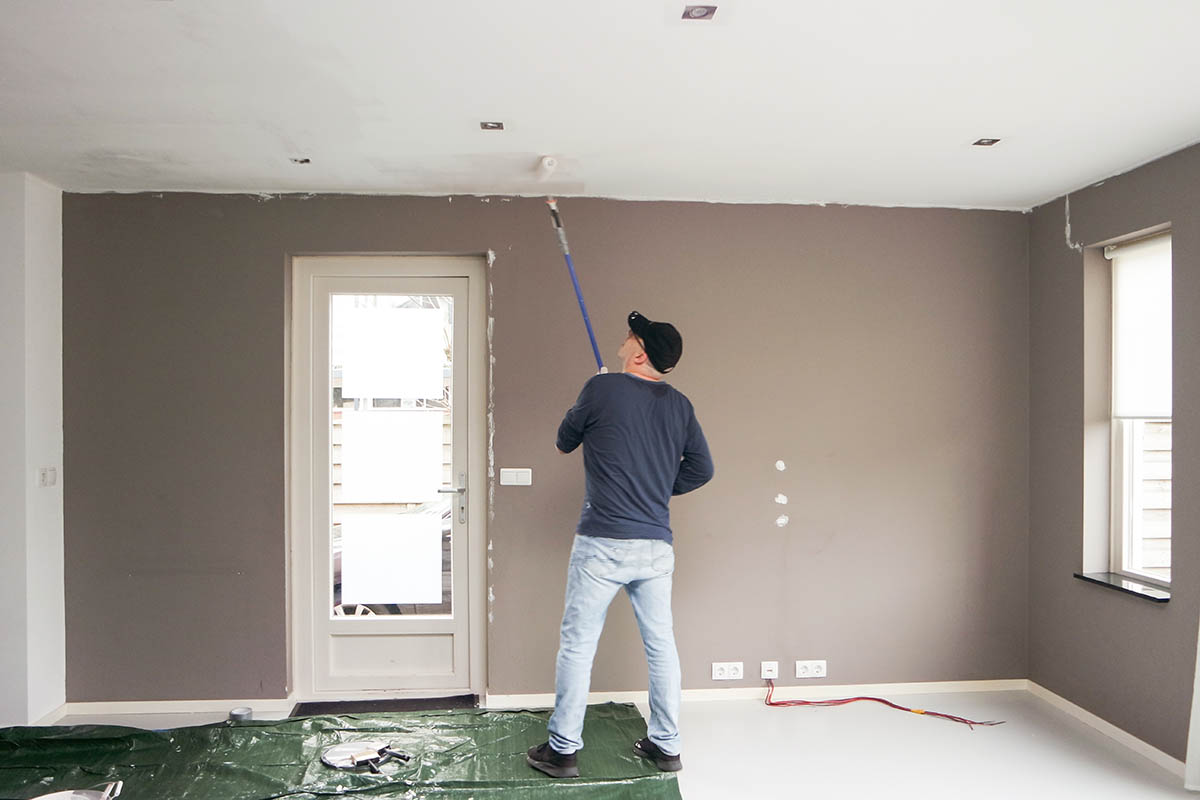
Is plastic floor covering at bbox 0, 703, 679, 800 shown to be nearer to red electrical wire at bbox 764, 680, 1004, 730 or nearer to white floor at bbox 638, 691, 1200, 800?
white floor at bbox 638, 691, 1200, 800

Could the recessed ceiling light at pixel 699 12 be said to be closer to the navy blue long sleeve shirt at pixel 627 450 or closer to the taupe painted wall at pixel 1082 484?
the navy blue long sleeve shirt at pixel 627 450

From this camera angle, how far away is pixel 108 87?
2229 millimetres

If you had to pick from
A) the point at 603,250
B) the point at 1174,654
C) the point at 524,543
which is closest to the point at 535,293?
the point at 603,250

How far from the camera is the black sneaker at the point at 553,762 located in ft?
8.65

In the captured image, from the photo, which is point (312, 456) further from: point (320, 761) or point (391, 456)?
point (320, 761)

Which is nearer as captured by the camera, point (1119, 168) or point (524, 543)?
point (1119, 168)

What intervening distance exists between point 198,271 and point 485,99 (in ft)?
5.80

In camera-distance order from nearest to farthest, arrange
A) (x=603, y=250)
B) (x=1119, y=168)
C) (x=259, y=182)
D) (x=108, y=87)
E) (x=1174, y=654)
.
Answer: (x=108, y=87), (x=1174, y=654), (x=1119, y=168), (x=259, y=182), (x=603, y=250)

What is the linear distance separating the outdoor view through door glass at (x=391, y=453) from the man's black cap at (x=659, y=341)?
1.17m

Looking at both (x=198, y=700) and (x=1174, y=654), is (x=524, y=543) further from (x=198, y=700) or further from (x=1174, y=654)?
(x=1174, y=654)

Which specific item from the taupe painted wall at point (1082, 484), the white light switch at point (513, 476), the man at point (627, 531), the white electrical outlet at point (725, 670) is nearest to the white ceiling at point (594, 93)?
the taupe painted wall at point (1082, 484)

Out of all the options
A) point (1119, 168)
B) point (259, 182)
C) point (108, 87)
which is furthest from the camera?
point (259, 182)

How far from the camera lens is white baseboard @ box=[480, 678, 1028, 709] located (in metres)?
3.36

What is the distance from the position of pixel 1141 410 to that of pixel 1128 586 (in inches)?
28.2
